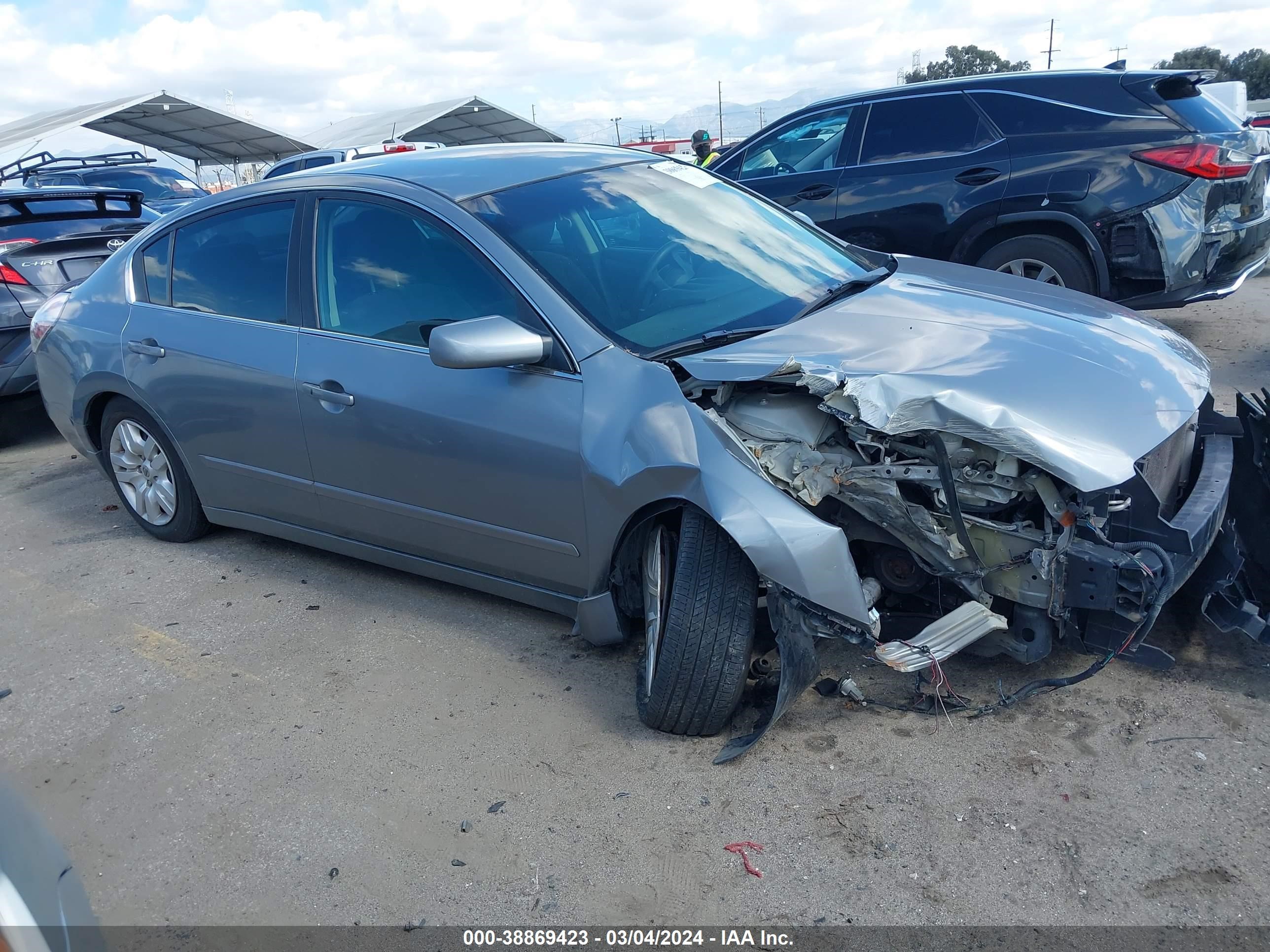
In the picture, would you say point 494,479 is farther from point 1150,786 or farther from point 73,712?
point 1150,786

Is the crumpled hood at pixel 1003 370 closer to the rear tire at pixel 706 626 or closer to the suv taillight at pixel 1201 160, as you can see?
the rear tire at pixel 706 626

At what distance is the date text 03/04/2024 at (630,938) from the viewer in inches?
89.6

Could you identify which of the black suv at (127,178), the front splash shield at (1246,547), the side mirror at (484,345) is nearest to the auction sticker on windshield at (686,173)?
the side mirror at (484,345)

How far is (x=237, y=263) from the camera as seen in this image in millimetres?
4117

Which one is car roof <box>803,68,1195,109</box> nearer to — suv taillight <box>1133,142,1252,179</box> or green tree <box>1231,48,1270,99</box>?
suv taillight <box>1133,142,1252,179</box>

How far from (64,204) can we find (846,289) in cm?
633

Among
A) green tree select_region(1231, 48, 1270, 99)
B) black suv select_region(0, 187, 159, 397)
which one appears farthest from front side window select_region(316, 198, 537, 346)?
green tree select_region(1231, 48, 1270, 99)

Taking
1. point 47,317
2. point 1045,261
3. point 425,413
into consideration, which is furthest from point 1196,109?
point 47,317

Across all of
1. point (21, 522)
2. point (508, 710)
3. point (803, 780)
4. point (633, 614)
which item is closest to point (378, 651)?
point (508, 710)

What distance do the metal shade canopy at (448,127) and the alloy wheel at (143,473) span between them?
67.2ft

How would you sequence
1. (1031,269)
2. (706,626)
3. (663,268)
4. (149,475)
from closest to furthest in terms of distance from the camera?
1. (706,626)
2. (663,268)
3. (149,475)
4. (1031,269)

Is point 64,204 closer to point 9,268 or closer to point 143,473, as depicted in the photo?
point 9,268

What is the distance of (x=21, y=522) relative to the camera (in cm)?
534

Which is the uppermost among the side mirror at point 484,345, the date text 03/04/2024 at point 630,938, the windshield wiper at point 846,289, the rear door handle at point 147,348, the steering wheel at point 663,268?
the steering wheel at point 663,268
